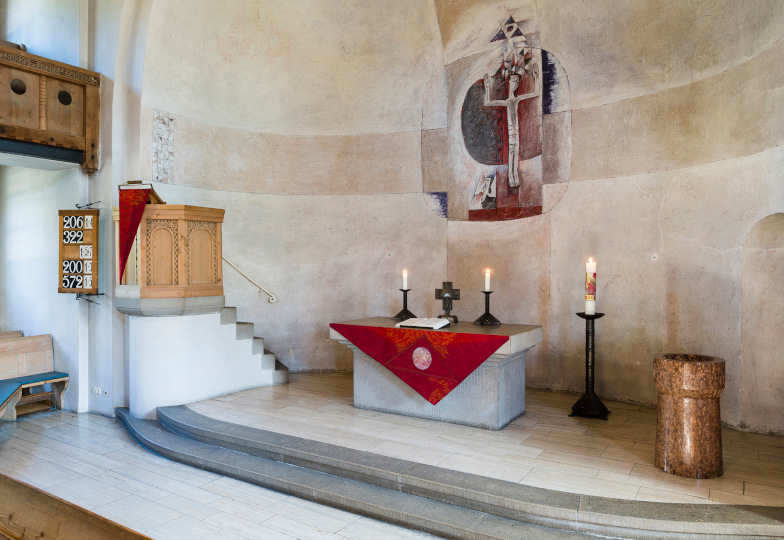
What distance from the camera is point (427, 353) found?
505 cm

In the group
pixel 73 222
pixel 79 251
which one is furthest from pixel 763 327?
pixel 73 222

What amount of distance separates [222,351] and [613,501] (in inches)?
187

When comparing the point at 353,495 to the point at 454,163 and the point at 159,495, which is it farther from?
the point at 454,163

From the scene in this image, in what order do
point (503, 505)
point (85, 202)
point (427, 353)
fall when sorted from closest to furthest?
point (503, 505) < point (427, 353) < point (85, 202)

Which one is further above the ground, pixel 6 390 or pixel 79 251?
pixel 79 251

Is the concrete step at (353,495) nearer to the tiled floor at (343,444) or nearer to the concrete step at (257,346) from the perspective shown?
the tiled floor at (343,444)

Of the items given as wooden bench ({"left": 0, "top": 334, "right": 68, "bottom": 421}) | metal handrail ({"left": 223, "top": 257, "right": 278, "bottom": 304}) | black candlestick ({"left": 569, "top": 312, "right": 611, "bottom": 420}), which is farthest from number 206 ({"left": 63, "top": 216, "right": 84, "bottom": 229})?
black candlestick ({"left": 569, "top": 312, "right": 611, "bottom": 420})

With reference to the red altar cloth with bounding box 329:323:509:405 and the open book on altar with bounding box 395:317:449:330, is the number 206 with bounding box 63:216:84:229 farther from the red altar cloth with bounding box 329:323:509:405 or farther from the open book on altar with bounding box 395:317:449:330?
the open book on altar with bounding box 395:317:449:330

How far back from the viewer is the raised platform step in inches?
124

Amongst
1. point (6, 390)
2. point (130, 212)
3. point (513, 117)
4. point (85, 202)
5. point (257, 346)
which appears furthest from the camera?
point (513, 117)

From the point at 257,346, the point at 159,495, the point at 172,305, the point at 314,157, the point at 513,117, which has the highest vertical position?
the point at 513,117

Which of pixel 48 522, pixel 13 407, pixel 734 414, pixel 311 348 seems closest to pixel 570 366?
pixel 734 414

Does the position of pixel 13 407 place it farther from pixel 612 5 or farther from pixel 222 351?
pixel 612 5

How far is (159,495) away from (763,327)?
570 cm
